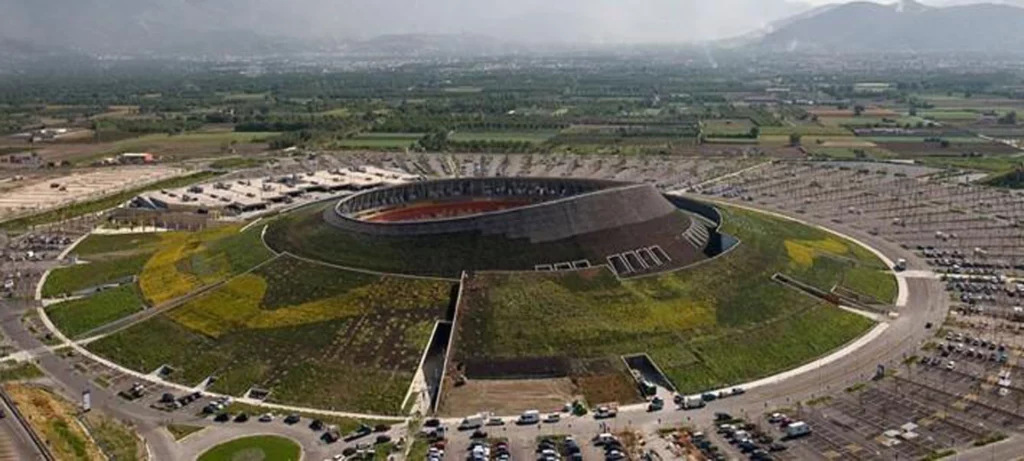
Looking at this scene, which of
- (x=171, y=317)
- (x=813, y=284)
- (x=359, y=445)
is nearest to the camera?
(x=359, y=445)

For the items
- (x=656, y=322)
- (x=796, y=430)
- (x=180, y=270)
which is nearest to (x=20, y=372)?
(x=180, y=270)

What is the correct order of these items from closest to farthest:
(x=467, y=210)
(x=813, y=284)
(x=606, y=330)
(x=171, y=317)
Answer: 1. (x=606, y=330)
2. (x=171, y=317)
3. (x=813, y=284)
4. (x=467, y=210)

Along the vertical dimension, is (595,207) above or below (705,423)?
above

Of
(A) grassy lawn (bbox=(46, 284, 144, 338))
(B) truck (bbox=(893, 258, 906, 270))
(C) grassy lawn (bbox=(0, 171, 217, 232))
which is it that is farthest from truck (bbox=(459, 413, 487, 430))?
(C) grassy lawn (bbox=(0, 171, 217, 232))

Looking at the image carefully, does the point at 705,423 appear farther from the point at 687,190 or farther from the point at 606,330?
the point at 687,190

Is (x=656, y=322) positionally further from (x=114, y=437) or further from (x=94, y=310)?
A: (x=94, y=310)

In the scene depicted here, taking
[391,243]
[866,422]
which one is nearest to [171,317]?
[391,243]
